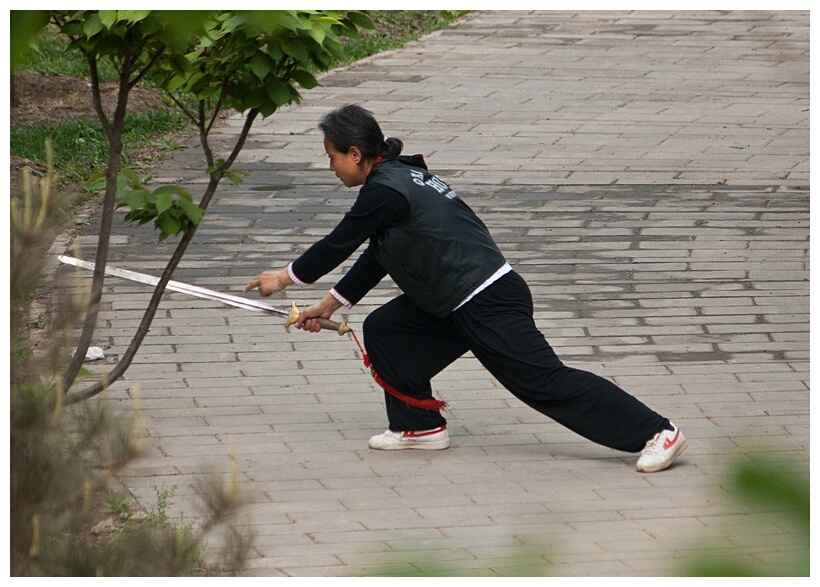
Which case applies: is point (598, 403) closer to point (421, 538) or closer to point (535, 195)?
point (421, 538)

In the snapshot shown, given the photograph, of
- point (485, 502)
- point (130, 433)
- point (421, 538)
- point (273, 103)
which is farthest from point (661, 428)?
point (130, 433)

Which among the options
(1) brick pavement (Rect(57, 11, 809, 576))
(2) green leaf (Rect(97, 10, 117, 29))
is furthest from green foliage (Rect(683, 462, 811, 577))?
(2) green leaf (Rect(97, 10, 117, 29))

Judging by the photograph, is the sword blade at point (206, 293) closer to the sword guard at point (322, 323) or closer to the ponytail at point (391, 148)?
the sword guard at point (322, 323)

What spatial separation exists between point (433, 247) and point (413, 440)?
91 cm

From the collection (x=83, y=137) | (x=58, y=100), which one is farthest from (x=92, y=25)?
(x=58, y=100)

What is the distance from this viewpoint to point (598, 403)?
15.7 ft

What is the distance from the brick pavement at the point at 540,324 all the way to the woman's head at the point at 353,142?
49.2 inches

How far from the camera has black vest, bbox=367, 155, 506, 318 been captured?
4.78 m

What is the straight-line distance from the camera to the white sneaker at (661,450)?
15.7ft

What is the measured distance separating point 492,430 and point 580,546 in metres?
1.40

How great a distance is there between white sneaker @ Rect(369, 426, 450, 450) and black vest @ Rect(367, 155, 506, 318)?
1.86 ft

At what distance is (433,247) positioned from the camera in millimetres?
4777

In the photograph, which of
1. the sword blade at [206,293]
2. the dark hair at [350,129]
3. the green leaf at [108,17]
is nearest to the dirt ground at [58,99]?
the sword blade at [206,293]

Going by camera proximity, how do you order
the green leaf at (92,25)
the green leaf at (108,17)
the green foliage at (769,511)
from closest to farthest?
the green foliage at (769,511) → the green leaf at (108,17) → the green leaf at (92,25)
